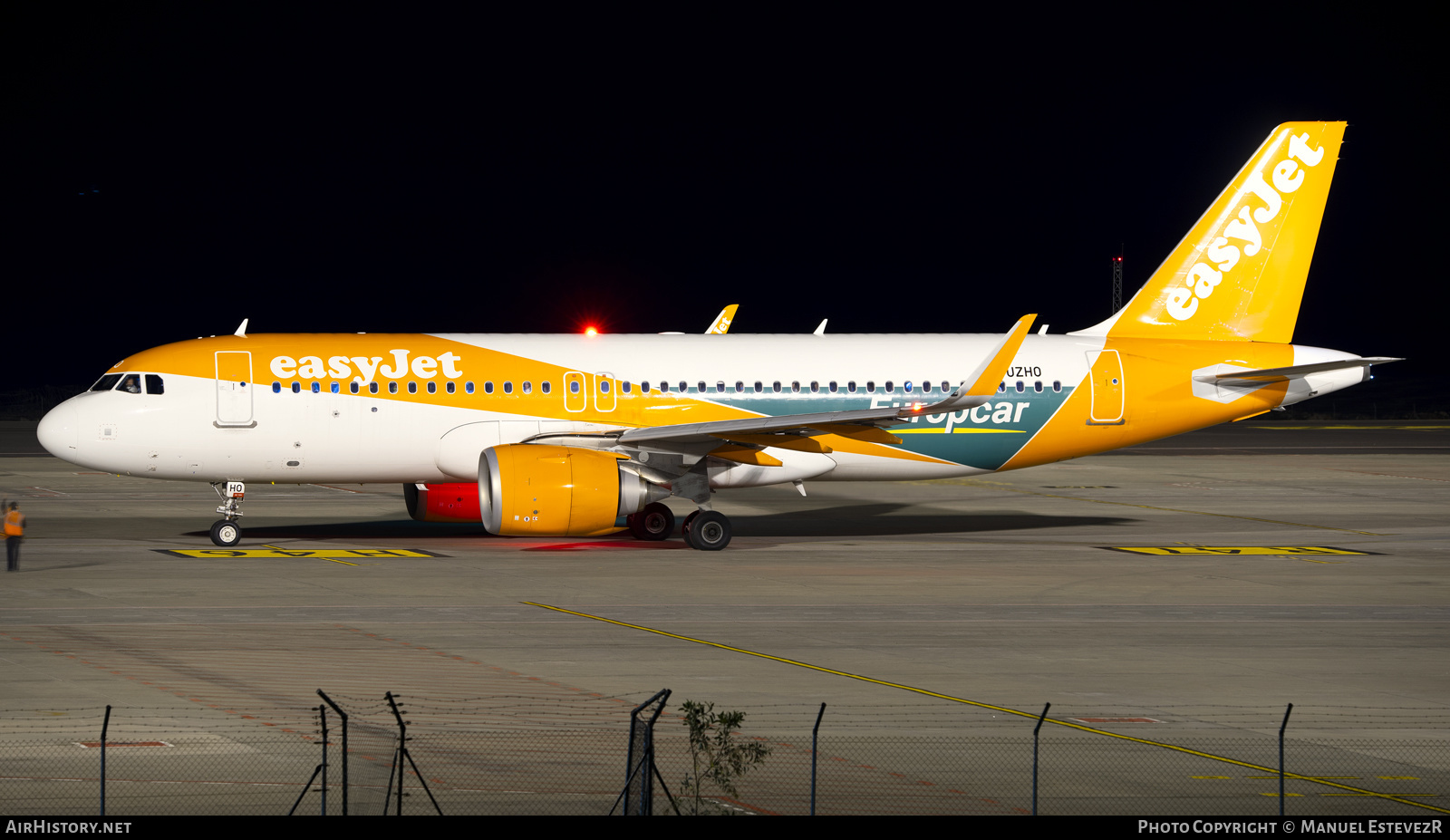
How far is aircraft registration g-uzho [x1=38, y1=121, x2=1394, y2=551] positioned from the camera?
3159cm

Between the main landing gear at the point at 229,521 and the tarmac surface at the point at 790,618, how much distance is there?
923mm

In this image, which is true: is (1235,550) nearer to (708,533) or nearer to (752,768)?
(708,533)

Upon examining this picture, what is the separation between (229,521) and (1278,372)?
22.1 meters

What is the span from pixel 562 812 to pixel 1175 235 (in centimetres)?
18958

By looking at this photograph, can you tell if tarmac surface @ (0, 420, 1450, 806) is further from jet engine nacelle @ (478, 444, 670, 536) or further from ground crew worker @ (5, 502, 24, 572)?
jet engine nacelle @ (478, 444, 670, 536)

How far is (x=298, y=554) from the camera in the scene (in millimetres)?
30969

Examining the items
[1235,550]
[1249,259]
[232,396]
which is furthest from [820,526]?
[232,396]

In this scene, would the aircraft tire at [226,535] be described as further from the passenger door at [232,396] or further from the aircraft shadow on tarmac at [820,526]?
the passenger door at [232,396]

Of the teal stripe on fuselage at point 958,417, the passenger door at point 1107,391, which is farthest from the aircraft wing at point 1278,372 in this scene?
the teal stripe on fuselage at point 958,417

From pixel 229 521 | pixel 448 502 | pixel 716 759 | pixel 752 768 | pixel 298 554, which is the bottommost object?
pixel 752 768

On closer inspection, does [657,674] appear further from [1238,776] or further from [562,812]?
[1238,776]

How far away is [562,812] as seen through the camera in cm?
1334

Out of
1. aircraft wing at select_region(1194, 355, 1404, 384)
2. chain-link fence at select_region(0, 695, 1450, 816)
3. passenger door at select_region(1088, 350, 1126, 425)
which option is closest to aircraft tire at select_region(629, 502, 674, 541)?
passenger door at select_region(1088, 350, 1126, 425)
